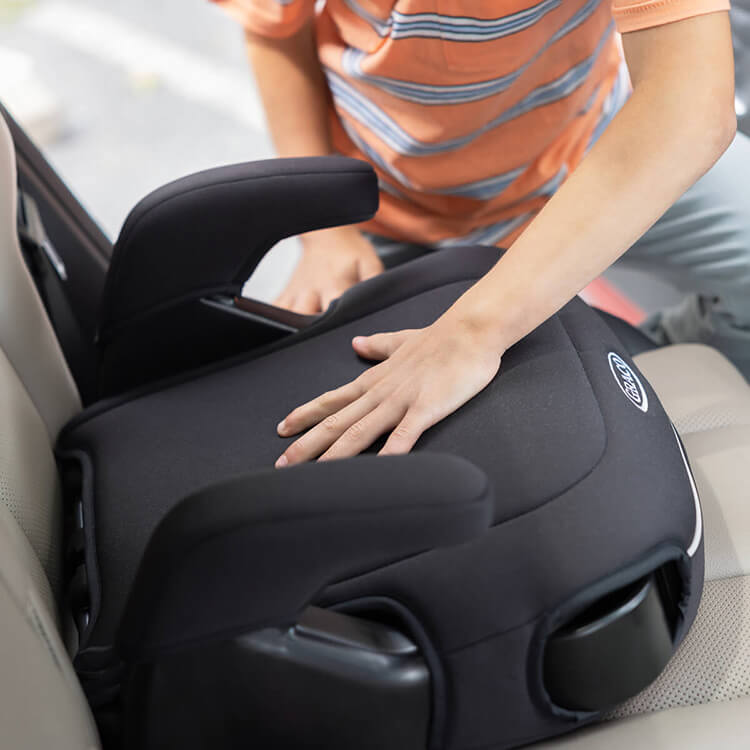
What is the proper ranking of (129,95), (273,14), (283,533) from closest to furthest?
(283,533) → (273,14) → (129,95)

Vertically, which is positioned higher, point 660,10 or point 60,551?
point 660,10

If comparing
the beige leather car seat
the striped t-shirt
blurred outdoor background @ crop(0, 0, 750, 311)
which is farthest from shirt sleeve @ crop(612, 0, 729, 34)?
blurred outdoor background @ crop(0, 0, 750, 311)

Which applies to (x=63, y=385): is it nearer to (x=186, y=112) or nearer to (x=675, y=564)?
(x=675, y=564)

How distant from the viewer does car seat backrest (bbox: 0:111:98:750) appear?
20.2 inches

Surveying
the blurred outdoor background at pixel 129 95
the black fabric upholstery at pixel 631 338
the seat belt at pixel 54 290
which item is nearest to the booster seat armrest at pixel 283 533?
the seat belt at pixel 54 290

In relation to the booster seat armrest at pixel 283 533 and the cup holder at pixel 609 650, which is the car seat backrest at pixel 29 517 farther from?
the cup holder at pixel 609 650

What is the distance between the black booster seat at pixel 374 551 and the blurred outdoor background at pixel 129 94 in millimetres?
1025

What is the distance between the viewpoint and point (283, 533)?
1.62 ft

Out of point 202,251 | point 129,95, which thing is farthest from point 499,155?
point 129,95

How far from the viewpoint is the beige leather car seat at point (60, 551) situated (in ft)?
1.75

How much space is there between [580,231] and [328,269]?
0.38 m

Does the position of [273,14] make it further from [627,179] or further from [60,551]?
[60,551]

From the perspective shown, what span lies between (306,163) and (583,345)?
29 cm

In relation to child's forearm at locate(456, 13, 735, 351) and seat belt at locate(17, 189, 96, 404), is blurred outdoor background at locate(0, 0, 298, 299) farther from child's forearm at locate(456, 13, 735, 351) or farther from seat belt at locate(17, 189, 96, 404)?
child's forearm at locate(456, 13, 735, 351)
